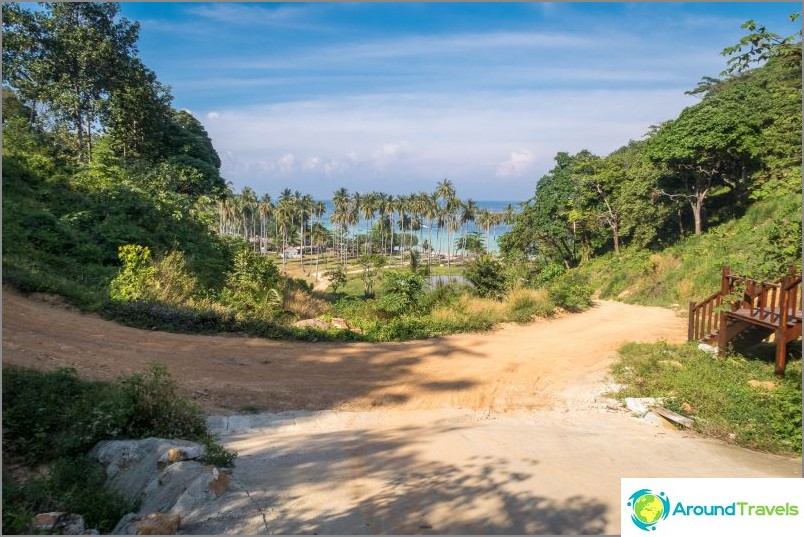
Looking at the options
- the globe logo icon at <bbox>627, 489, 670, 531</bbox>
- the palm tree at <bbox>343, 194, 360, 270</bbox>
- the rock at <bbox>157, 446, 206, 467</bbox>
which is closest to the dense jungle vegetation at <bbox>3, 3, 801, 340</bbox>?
the globe logo icon at <bbox>627, 489, 670, 531</bbox>

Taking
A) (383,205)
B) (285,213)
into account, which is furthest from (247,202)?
(383,205)

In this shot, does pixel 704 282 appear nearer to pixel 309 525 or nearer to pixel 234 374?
pixel 234 374

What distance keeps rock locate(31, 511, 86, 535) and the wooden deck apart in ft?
28.9

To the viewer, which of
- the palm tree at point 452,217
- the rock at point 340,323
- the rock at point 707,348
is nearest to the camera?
the rock at point 707,348

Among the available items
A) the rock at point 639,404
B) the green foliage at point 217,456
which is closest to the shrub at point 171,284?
the green foliage at point 217,456

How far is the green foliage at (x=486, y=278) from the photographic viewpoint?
19.0 metres

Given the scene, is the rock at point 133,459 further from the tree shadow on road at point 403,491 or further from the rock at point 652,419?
the rock at point 652,419

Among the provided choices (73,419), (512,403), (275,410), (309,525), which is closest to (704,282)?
(512,403)

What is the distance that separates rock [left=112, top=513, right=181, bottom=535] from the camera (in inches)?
161

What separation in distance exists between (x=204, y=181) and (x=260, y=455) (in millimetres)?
28529

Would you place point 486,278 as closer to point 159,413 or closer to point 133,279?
point 133,279

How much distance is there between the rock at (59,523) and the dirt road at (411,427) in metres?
1.25

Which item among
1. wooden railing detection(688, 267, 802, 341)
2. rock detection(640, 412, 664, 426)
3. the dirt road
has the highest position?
wooden railing detection(688, 267, 802, 341)

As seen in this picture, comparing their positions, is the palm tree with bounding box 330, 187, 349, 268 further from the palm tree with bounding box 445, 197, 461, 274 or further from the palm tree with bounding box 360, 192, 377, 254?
the palm tree with bounding box 445, 197, 461, 274
